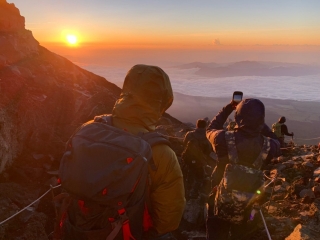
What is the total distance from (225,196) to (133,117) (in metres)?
1.91

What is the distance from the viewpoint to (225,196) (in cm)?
357

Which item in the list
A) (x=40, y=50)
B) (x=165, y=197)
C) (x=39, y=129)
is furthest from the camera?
(x=40, y=50)

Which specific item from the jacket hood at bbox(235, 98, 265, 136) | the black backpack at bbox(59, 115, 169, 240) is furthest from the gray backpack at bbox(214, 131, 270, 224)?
the black backpack at bbox(59, 115, 169, 240)

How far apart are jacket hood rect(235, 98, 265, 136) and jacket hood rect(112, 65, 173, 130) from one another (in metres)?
1.35

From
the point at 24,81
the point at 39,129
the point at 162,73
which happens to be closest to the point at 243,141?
the point at 162,73

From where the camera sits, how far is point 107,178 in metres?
2.08

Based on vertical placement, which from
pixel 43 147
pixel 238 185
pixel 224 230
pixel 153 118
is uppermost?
pixel 153 118

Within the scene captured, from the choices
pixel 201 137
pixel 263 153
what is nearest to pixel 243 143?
pixel 263 153

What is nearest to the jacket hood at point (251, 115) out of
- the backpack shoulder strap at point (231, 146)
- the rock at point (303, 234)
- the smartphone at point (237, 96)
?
the backpack shoulder strap at point (231, 146)

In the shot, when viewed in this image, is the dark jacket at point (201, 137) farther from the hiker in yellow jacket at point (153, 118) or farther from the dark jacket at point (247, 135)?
the hiker in yellow jacket at point (153, 118)

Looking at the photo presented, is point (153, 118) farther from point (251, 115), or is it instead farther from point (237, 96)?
point (237, 96)

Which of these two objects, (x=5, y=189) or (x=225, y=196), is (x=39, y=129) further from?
(x=225, y=196)

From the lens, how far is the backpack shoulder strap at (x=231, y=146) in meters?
3.56

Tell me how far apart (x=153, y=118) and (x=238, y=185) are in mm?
1704
